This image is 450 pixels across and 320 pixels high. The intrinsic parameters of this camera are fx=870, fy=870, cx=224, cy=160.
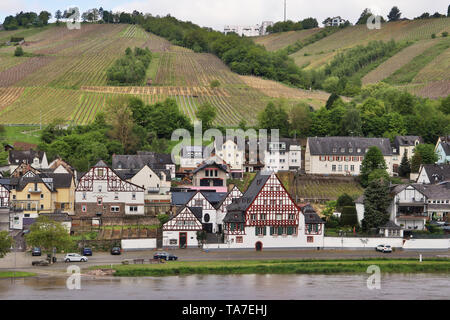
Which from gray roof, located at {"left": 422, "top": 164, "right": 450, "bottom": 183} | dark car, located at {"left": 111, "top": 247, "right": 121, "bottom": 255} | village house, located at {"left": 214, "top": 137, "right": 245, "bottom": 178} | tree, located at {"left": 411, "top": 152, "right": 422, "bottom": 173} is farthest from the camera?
village house, located at {"left": 214, "top": 137, "right": 245, "bottom": 178}

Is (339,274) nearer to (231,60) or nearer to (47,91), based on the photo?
(47,91)

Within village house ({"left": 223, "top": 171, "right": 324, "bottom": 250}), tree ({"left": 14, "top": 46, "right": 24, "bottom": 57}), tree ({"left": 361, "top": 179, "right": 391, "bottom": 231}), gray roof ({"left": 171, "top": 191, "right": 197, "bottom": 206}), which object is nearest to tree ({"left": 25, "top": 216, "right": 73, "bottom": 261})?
village house ({"left": 223, "top": 171, "right": 324, "bottom": 250})

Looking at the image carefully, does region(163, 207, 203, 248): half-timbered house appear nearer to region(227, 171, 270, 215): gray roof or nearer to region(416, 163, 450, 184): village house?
region(227, 171, 270, 215): gray roof

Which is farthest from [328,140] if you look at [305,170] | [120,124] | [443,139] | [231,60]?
[231,60]

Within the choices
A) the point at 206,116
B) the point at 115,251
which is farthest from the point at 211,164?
the point at 206,116

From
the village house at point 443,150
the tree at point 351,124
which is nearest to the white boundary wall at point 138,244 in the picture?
the village house at point 443,150

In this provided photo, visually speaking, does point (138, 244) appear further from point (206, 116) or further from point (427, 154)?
point (206, 116)
